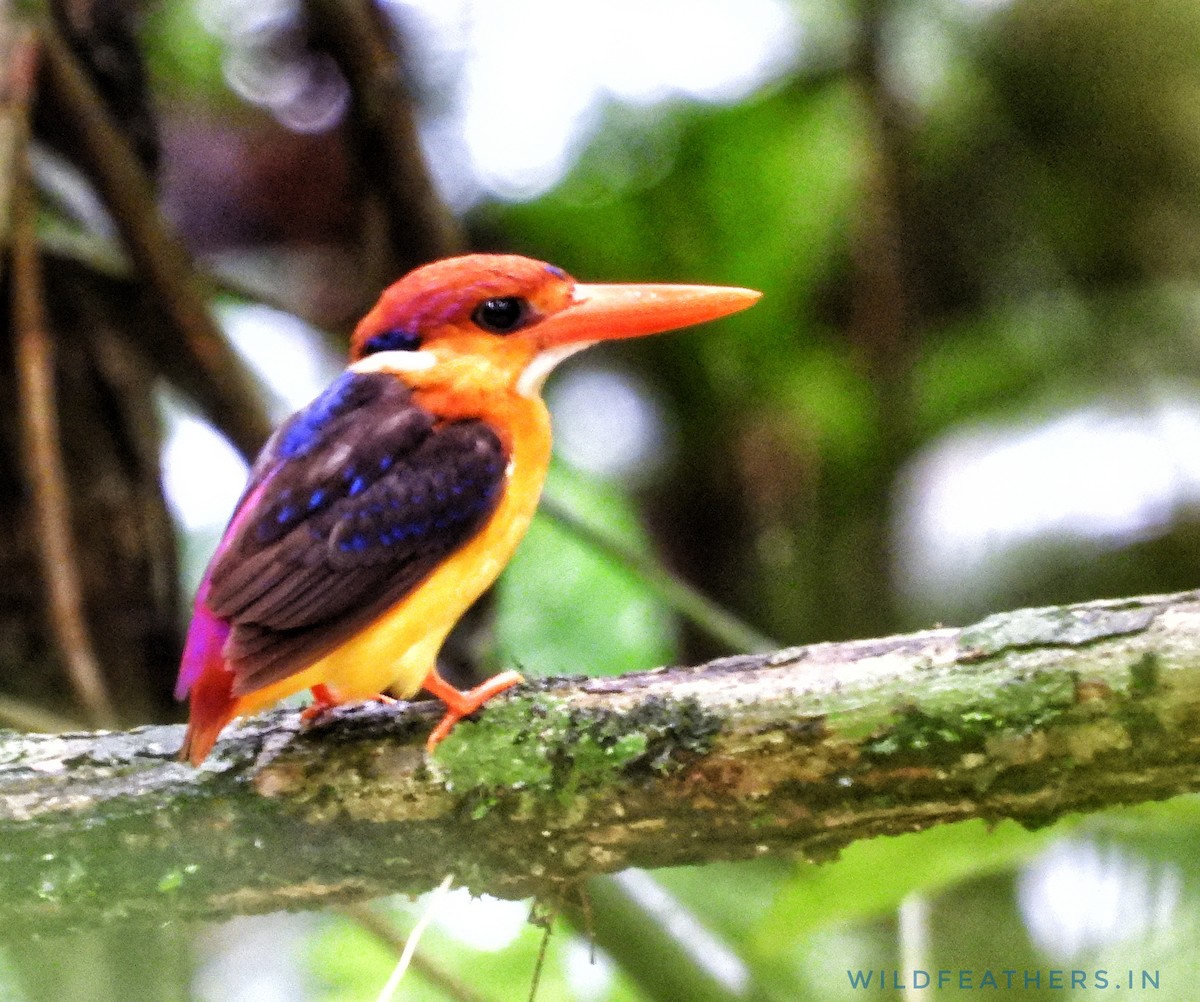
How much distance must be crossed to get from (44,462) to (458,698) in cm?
96

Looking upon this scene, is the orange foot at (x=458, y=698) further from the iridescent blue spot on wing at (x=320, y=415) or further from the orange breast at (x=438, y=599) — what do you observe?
the iridescent blue spot on wing at (x=320, y=415)

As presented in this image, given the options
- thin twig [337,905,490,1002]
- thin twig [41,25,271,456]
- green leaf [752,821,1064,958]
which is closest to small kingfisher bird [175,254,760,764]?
thin twig [337,905,490,1002]

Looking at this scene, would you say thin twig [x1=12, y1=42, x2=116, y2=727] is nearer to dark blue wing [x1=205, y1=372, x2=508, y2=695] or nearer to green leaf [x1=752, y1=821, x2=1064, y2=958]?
dark blue wing [x1=205, y1=372, x2=508, y2=695]

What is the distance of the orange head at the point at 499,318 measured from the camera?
185cm

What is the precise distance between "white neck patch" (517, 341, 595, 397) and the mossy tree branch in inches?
18.7

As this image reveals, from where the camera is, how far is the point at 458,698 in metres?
1.58

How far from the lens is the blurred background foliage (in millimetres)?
2305

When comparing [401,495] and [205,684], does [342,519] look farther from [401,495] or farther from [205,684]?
[205,684]

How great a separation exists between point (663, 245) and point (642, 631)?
0.79m

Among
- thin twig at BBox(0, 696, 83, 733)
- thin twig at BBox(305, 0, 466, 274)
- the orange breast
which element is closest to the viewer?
the orange breast

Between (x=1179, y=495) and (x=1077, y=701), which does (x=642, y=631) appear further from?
(x=1077, y=701)

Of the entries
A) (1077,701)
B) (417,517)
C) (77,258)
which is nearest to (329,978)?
(417,517)

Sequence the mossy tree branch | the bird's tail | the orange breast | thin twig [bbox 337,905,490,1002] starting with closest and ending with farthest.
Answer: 1. the mossy tree branch
2. the bird's tail
3. the orange breast
4. thin twig [bbox 337,905,490,1002]

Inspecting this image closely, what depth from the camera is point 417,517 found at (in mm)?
1619
